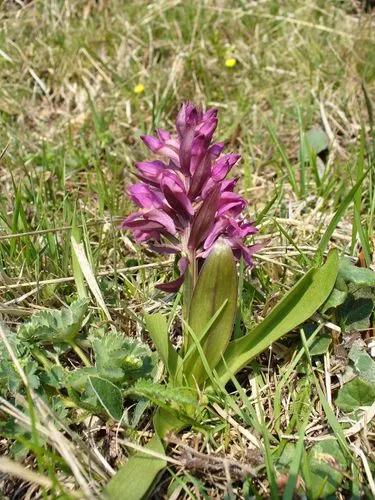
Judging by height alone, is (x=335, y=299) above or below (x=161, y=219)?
below

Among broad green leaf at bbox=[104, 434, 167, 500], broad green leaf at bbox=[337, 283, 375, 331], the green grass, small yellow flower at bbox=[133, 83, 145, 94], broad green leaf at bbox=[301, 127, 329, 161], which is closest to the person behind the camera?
broad green leaf at bbox=[104, 434, 167, 500]

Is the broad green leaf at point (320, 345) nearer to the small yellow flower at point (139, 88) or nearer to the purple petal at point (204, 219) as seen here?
the purple petal at point (204, 219)

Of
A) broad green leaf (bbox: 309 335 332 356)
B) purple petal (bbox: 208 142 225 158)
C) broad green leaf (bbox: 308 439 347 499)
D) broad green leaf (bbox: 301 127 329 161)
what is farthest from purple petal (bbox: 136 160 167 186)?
broad green leaf (bbox: 301 127 329 161)

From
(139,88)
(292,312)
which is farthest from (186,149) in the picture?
(139,88)

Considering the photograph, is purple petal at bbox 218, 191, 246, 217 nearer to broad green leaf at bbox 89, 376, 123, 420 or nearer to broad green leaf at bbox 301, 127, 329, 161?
broad green leaf at bbox 89, 376, 123, 420

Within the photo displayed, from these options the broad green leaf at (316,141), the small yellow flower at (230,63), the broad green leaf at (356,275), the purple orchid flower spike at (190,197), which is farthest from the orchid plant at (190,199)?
the small yellow flower at (230,63)

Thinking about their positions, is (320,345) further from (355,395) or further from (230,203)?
(230,203)

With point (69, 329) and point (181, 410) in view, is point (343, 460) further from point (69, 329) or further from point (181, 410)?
point (69, 329)
